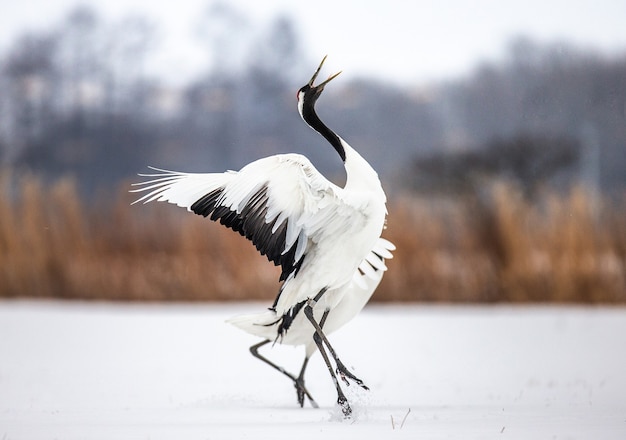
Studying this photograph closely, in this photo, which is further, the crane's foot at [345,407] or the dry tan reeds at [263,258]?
the dry tan reeds at [263,258]

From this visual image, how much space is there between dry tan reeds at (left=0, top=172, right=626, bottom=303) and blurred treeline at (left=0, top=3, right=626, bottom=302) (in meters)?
0.03

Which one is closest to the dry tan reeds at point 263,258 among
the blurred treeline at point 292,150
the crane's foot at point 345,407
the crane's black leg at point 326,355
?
the blurred treeline at point 292,150

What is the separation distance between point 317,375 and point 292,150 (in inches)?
1006

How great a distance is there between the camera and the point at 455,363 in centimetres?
798

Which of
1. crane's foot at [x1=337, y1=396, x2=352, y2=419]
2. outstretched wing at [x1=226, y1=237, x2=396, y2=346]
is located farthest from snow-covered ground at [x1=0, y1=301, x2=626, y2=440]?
outstretched wing at [x1=226, y1=237, x2=396, y2=346]

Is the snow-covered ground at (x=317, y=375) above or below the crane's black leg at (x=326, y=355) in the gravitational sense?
below

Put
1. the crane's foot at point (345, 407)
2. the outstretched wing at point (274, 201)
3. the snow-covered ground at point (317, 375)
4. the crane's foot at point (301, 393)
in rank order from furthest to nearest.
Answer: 1. the crane's foot at point (301, 393)
2. the outstretched wing at point (274, 201)
3. the crane's foot at point (345, 407)
4. the snow-covered ground at point (317, 375)

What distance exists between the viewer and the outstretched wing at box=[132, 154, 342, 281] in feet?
17.0

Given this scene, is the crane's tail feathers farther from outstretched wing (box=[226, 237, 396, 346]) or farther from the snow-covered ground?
the snow-covered ground

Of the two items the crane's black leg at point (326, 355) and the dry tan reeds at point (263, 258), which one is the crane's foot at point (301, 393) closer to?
the crane's black leg at point (326, 355)

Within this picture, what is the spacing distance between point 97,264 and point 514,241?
5.89 metres

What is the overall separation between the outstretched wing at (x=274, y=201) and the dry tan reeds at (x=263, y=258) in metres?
7.00

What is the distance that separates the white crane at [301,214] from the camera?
17.1ft

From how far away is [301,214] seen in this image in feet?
17.4
